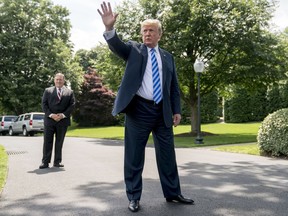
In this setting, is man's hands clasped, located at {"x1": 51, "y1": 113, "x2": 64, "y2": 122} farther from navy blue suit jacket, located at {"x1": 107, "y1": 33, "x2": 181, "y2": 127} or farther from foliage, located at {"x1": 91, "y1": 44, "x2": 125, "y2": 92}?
foliage, located at {"x1": 91, "y1": 44, "x2": 125, "y2": 92}

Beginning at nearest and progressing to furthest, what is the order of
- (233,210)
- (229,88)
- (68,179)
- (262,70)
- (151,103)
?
1. (233,210)
2. (151,103)
3. (68,179)
4. (262,70)
5. (229,88)

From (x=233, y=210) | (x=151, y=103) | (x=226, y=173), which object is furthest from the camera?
(x=226, y=173)

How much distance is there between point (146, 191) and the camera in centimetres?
495

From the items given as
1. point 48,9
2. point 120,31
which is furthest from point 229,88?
point 48,9

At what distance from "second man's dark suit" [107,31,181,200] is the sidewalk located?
0.30 metres

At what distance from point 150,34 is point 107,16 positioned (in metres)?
0.58

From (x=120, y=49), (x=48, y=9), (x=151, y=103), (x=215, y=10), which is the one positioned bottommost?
(x=151, y=103)

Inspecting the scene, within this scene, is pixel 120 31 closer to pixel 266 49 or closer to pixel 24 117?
pixel 266 49

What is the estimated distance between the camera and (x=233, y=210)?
153 inches

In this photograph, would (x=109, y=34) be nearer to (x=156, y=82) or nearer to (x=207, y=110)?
(x=156, y=82)

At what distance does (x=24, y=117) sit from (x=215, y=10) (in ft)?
48.3

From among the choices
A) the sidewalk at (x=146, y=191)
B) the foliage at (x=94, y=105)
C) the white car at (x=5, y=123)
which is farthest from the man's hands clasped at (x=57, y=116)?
the foliage at (x=94, y=105)

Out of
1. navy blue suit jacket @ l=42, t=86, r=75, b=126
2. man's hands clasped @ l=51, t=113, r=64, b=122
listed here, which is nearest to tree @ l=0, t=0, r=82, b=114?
navy blue suit jacket @ l=42, t=86, r=75, b=126

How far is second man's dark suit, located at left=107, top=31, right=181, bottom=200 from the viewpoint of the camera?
4.07m
